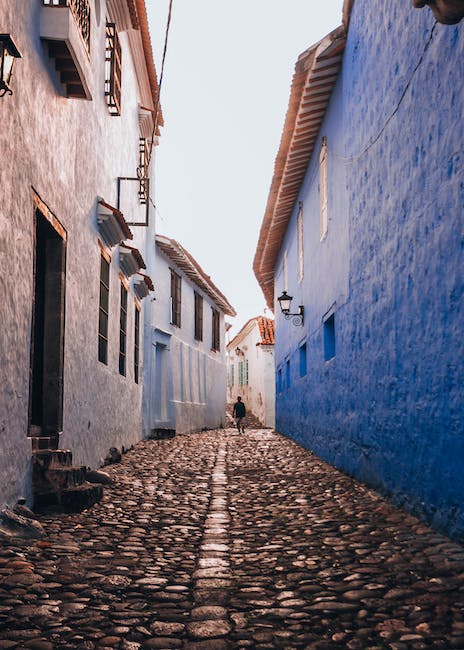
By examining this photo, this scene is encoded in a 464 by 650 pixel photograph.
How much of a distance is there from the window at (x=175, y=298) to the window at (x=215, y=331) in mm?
5606

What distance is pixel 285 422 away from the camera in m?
17.7

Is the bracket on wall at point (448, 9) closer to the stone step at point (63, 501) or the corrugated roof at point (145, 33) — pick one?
the stone step at point (63, 501)

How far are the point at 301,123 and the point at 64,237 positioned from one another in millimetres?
5387

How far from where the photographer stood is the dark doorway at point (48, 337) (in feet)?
21.6

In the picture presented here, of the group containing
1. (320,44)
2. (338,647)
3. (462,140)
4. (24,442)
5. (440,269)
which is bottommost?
(338,647)

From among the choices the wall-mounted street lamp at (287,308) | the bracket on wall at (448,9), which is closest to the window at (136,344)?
the wall-mounted street lamp at (287,308)

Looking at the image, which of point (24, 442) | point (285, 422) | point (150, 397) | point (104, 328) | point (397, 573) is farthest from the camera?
point (285, 422)

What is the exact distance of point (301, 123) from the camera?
35.2 feet

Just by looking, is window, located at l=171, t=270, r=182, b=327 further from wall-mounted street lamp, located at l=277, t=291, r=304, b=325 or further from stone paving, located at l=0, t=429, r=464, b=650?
stone paving, located at l=0, t=429, r=464, b=650

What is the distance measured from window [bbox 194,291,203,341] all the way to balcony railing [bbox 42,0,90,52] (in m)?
15.3

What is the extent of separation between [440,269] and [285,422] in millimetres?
13252

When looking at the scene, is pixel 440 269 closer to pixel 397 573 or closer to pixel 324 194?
pixel 397 573

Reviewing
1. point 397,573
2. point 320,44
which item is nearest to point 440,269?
point 397,573

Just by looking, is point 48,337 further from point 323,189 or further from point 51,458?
point 323,189
